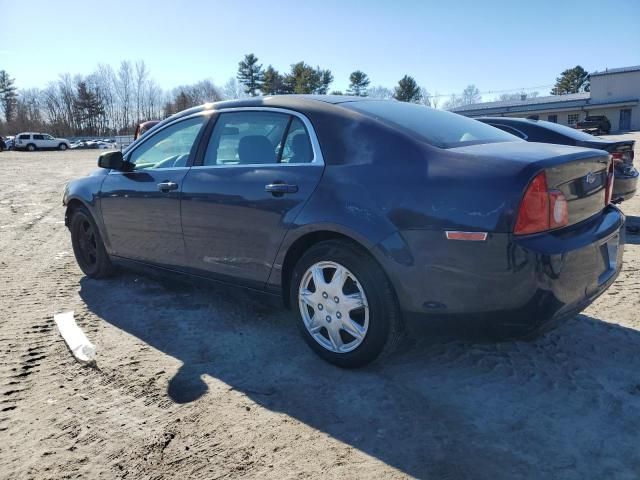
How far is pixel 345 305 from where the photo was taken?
289cm

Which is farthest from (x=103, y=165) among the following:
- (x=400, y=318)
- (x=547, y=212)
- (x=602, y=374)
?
(x=602, y=374)

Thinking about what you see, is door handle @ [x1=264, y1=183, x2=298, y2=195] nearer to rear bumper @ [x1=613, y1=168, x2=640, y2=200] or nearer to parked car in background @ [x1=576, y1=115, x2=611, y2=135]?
rear bumper @ [x1=613, y1=168, x2=640, y2=200]

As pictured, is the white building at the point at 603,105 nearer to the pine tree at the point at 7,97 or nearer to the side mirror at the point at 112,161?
the side mirror at the point at 112,161

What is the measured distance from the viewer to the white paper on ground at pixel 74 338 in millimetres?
3268

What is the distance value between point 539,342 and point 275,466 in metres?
2.00

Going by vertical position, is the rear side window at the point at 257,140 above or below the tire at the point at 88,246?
above

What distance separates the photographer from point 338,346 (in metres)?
3.00

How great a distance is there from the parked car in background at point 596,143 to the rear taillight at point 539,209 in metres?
3.96

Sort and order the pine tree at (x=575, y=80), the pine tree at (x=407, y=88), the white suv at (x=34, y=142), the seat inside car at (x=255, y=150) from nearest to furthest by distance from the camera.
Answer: the seat inside car at (x=255, y=150) → the white suv at (x=34, y=142) → the pine tree at (x=407, y=88) → the pine tree at (x=575, y=80)

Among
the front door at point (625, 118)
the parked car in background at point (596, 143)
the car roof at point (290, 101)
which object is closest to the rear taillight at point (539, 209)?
the car roof at point (290, 101)

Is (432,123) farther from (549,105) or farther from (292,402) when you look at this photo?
(549,105)

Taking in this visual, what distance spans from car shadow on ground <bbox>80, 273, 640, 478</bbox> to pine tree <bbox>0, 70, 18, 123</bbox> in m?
102

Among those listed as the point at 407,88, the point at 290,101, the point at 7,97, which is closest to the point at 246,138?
the point at 290,101

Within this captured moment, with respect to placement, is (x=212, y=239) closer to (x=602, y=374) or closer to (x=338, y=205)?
(x=338, y=205)
